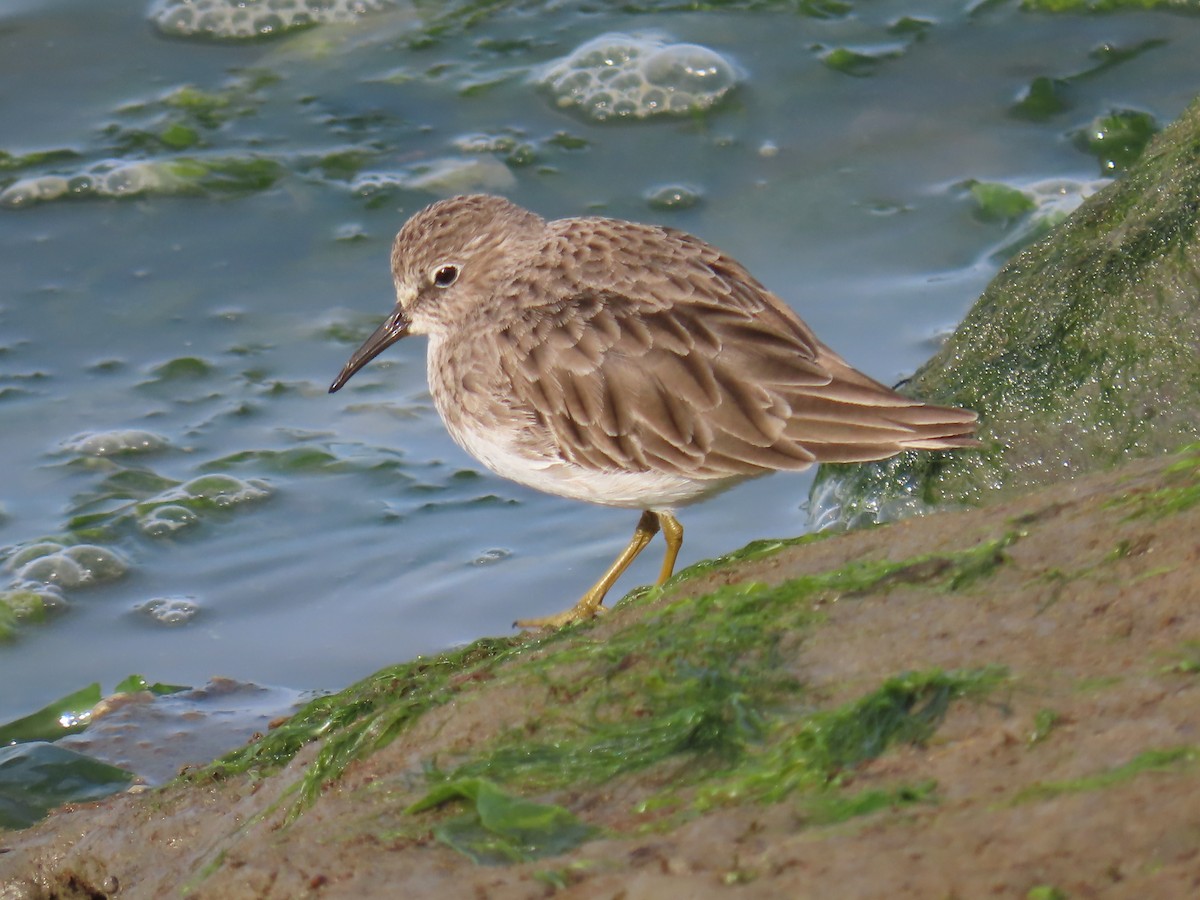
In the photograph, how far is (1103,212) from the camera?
577 cm

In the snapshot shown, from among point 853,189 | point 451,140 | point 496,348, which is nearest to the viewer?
point 496,348

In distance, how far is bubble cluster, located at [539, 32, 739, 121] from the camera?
937 cm

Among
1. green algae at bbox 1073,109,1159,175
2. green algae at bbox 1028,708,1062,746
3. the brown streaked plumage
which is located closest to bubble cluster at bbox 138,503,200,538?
the brown streaked plumage

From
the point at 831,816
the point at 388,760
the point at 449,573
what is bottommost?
the point at 449,573

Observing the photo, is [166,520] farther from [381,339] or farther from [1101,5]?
[1101,5]

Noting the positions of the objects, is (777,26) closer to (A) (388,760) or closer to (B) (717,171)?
(B) (717,171)

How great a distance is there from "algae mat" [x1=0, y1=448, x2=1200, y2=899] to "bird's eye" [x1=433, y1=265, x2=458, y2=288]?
1954mm

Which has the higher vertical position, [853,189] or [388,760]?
[388,760]

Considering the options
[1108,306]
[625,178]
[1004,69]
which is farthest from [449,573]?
[1004,69]

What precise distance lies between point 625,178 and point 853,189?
127cm

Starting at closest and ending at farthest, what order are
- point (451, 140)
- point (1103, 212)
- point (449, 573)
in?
point (1103, 212) < point (449, 573) < point (451, 140)

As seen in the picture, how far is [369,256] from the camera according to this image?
27.9 feet

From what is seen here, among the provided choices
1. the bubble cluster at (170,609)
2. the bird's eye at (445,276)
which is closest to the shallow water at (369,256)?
the bubble cluster at (170,609)

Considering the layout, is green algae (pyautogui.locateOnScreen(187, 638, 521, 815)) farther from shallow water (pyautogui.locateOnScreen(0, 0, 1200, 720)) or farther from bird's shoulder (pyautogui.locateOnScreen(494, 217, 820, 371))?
shallow water (pyautogui.locateOnScreen(0, 0, 1200, 720))
